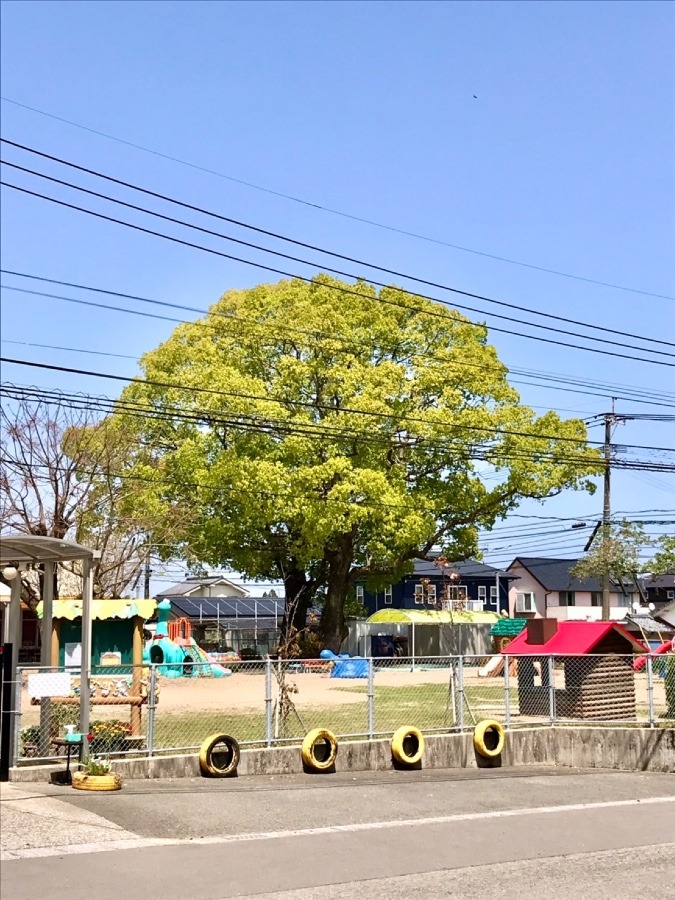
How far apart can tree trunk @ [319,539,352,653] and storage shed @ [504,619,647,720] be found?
19180 mm

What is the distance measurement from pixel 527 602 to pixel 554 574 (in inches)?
134

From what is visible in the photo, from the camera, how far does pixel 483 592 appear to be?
282 ft

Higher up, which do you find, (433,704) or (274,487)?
(274,487)

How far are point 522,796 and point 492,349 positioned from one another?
29.4m

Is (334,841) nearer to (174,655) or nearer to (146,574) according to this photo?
(174,655)

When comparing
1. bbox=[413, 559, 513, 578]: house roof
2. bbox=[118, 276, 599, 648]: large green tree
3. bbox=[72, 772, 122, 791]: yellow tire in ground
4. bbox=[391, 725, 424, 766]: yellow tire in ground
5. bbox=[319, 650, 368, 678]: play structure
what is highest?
bbox=[118, 276, 599, 648]: large green tree

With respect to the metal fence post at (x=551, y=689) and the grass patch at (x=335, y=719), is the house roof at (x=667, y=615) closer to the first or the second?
the grass patch at (x=335, y=719)

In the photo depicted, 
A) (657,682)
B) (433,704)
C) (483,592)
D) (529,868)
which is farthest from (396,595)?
(529,868)

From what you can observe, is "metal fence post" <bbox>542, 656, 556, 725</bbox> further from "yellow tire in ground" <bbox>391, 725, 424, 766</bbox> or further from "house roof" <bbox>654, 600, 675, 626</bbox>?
"house roof" <bbox>654, 600, 675, 626</bbox>

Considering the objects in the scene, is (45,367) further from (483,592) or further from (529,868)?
(483,592)

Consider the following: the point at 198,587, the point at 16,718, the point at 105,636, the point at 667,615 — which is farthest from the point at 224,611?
the point at 16,718

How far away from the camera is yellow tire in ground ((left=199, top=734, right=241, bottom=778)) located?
543 inches

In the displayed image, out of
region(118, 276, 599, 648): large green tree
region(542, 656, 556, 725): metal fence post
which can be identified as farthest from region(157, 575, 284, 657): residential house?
region(542, 656, 556, 725): metal fence post

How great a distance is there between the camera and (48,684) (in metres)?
12.0
